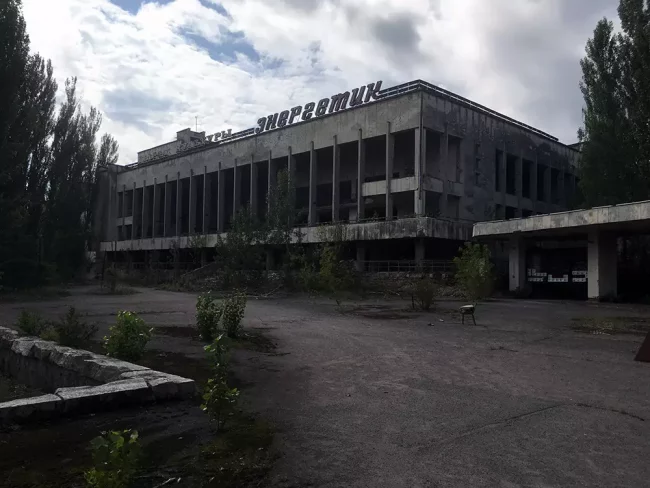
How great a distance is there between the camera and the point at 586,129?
37.0 meters

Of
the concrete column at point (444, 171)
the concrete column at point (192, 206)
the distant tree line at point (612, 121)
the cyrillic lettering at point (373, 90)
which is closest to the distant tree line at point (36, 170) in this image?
the concrete column at point (192, 206)

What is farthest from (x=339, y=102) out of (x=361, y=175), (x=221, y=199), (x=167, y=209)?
(x=167, y=209)

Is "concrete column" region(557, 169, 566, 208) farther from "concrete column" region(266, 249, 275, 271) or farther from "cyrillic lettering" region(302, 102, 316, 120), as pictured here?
"concrete column" region(266, 249, 275, 271)

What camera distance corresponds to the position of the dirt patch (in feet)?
27.5

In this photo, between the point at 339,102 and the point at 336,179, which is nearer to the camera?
the point at 336,179

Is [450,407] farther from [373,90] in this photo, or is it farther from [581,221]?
[373,90]

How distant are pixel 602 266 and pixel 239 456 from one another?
26.0m

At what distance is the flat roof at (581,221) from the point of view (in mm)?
22109

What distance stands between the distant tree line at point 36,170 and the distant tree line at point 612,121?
34.5 m

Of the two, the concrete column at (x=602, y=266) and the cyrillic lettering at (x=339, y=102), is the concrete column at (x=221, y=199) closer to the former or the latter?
the cyrillic lettering at (x=339, y=102)

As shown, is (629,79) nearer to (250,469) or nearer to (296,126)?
(296,126)

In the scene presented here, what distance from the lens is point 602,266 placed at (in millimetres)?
26141

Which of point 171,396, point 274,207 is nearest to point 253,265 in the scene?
point 274,207

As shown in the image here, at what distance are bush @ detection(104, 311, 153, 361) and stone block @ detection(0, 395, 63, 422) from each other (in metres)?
2.77
